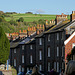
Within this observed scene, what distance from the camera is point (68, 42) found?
4809 centimetres

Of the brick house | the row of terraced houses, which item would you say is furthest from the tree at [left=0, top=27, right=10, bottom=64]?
the brick house

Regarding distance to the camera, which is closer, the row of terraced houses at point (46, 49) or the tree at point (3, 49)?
the row of terraced houses at point (46, 49)

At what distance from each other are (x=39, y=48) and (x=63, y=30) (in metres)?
10.5

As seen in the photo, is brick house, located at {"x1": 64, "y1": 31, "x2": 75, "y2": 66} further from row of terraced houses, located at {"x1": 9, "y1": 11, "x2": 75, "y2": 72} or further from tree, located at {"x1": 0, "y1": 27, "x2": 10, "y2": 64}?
tree, located at {"x1": 0, "y1": 27, "x2": 10, "y2": 64}

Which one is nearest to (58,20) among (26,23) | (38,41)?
(38,41)

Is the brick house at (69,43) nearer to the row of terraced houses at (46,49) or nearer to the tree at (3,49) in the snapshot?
the row of terraced houses at (46,49)

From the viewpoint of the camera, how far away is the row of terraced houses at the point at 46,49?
51.0 meters

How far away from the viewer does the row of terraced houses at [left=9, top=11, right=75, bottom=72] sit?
5097 centimetres

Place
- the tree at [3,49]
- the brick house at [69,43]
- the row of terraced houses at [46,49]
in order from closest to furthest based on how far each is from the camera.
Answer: the brick house at [69,43] → the row of terraced houses at [46,49] → the tree at [3,49]

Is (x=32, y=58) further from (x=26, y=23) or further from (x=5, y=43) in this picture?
(x=26, y=23)

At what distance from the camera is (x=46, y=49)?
56750mm

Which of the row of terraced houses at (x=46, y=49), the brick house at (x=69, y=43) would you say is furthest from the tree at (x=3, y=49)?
the brick house at (x=69, y=43)

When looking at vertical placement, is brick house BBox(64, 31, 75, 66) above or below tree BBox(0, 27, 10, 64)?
above

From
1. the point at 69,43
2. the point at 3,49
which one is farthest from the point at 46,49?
the point at 69,43
